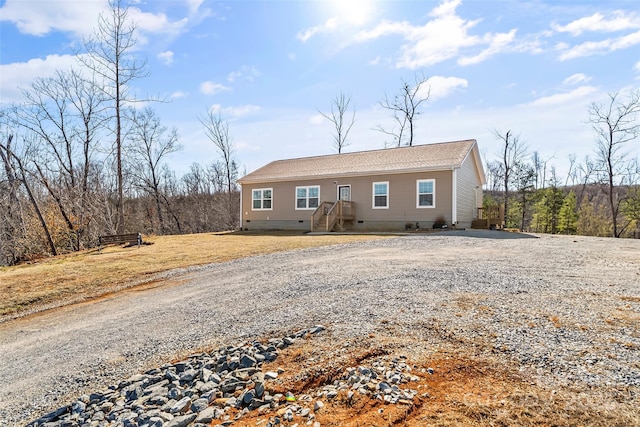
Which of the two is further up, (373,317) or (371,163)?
(371,163)

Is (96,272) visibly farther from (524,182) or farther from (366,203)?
(524,182)

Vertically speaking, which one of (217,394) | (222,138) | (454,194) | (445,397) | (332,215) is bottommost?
(217,394)

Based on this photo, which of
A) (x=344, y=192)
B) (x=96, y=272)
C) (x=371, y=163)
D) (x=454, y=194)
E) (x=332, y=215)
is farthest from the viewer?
(x=371, y=163)

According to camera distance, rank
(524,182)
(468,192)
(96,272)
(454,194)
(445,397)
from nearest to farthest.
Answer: (445,397), (96,272), (454,194), (468,192), (524,182)

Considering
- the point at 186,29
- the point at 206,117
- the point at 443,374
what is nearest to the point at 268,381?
the point at 443,374

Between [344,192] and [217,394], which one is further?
[344,192]

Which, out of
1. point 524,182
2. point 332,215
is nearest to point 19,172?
point 332,215

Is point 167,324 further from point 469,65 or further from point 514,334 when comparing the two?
point 469,65

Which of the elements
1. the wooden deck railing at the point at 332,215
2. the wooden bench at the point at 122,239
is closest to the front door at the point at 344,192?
the wooden deck railing at the point at 332,215

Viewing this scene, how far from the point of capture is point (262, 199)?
21.3 metres

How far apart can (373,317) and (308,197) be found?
1576 centimetres

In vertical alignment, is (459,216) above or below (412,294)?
above

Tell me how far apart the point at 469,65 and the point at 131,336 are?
1615cm

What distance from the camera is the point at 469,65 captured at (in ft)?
50.0
